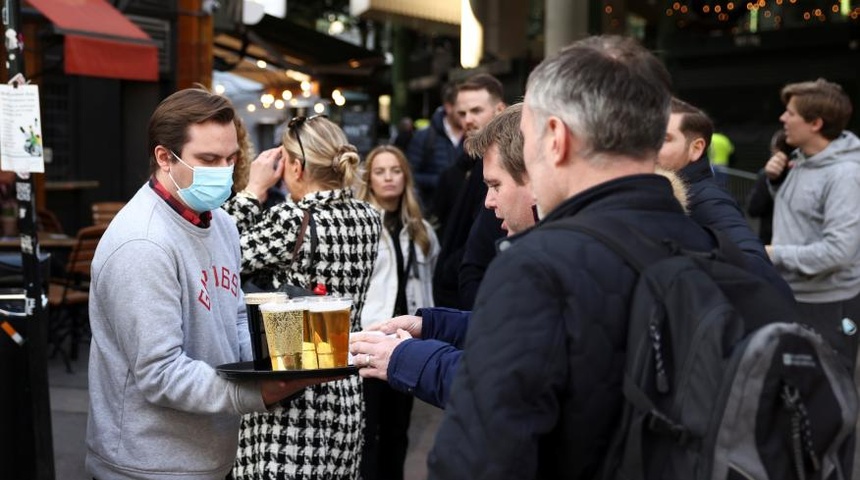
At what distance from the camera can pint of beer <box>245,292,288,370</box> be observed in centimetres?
288

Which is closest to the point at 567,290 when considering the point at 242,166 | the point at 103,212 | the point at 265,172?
the point at 265,172

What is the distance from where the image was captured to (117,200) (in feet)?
46.6

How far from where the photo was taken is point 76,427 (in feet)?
23.1

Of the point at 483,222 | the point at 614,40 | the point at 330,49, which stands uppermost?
the point at 330,49

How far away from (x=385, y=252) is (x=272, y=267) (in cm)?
171

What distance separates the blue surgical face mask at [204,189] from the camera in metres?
3.06

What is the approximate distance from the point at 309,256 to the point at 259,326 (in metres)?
1.15

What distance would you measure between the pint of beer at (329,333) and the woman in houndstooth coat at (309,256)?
983 mm

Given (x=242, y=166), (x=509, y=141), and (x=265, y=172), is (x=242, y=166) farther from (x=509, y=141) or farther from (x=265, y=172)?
(x=509, y=141)

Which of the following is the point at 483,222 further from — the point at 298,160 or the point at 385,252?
the point at 385,252

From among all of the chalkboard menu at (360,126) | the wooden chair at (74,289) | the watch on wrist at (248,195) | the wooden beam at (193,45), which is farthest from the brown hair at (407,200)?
the chalkboard menu at (360,126)

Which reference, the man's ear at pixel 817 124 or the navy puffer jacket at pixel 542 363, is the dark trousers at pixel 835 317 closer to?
the man's ear at pixel 817 124

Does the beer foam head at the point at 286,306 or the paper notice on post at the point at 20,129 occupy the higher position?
→ the paper notice on post at the point at 20,129

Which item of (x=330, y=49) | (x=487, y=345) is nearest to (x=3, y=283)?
(x=487, y=345)
